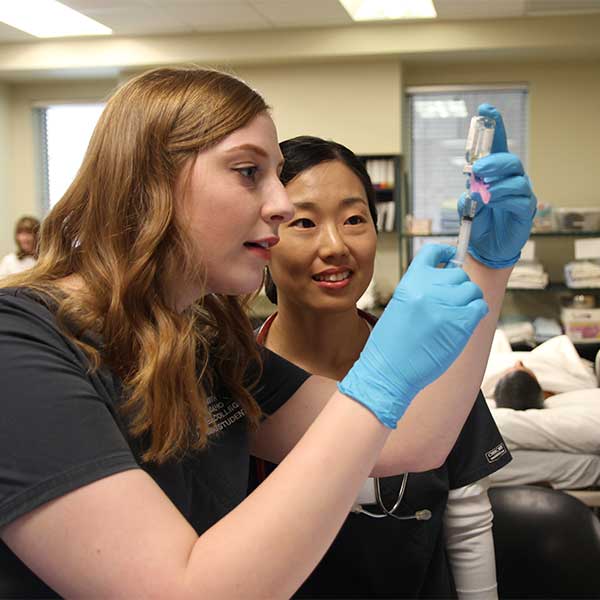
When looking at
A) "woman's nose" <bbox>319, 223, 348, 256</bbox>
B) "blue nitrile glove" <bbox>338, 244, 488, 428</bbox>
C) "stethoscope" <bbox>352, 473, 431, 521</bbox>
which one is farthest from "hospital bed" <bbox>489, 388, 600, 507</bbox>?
"blue nitrile glove" <bbox>338, 244, 488, 428</bbox>

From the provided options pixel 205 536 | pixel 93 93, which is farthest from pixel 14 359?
pixel 93 93

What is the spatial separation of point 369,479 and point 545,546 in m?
0.50

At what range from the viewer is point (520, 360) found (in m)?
3.38

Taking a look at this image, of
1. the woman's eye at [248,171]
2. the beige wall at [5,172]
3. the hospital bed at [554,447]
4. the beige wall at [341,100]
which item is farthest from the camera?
the beige wall at [5,172]

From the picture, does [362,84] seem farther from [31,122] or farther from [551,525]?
[551,525]

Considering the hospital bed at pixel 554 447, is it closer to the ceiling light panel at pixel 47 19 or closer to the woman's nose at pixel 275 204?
the woman's nose at pixel 275 204

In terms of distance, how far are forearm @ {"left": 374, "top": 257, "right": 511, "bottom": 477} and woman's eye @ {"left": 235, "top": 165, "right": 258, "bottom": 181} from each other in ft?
1.38

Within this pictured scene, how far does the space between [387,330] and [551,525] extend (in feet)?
3.03

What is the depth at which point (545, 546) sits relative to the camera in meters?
1.64

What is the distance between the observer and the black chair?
5.29 ft

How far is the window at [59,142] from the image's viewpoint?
7262mm

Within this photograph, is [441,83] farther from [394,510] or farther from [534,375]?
[394,510]

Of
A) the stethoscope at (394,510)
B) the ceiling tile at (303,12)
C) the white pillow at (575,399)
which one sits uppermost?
the ceiling tile at (303,12)

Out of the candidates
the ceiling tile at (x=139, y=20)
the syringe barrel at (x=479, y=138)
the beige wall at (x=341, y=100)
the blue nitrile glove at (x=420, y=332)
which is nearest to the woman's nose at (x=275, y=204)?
the blue nitrile glove at (x=420, y=332)
